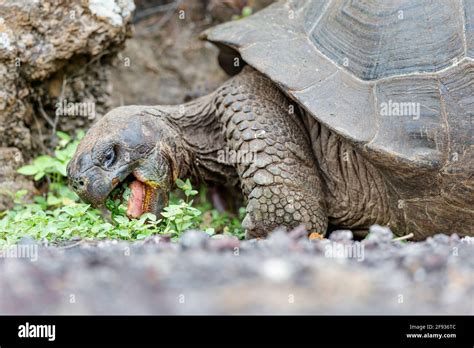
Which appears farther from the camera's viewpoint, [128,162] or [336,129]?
[128,162]

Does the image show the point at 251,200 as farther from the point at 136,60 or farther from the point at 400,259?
the point at 136,60

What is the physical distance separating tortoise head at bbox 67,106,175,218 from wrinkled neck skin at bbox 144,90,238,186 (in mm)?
192

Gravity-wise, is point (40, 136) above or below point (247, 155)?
above

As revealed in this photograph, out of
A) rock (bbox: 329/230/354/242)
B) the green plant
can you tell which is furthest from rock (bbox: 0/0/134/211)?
rock (bbox: 329/230/354/242)

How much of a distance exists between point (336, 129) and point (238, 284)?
1.99m

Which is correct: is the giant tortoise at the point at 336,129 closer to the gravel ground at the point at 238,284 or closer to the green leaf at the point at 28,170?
the green leaf at the point at 28,170

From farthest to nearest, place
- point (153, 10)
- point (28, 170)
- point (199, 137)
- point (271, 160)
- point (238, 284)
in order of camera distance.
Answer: point (153, 10), point (28, 170), point (199, 137), point (271, 160), point (238, 284)

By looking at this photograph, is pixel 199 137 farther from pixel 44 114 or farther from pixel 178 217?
pixel 44 114

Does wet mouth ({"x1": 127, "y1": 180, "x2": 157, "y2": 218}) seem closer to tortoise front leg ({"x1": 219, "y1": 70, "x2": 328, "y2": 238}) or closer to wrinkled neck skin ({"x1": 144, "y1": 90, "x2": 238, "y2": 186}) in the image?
wrinkled neck skin ({"x1": 144, "y1": 90, "x2": 238, "y2": 186})

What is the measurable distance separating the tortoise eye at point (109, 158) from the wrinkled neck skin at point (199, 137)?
1.90 ft

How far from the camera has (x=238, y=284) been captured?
7.28ft

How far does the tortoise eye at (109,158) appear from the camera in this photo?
4234mm

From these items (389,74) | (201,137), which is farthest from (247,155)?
(389,74)

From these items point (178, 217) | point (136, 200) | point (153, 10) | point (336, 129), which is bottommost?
point (178, 217)
